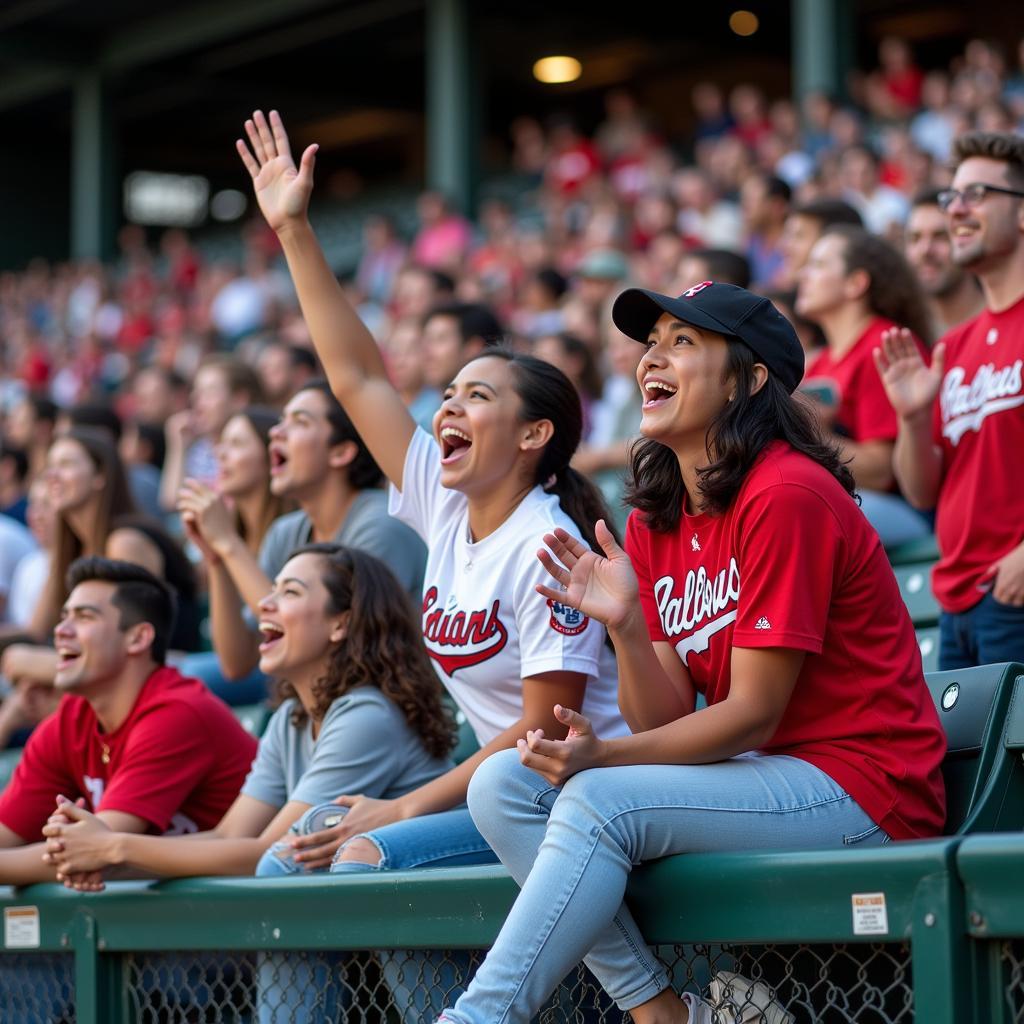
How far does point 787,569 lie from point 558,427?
103 cm

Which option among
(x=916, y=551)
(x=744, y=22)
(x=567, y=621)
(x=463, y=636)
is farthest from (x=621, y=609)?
(x=744, y=22)

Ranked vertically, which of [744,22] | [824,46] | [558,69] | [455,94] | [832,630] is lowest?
[832,630]

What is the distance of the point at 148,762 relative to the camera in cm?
387

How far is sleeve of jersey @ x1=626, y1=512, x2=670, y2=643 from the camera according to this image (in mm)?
2885

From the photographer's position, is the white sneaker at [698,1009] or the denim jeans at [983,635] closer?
the white sneaker at [698,1009]

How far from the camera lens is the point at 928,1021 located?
2.15 meters

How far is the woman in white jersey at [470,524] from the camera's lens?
123 inches

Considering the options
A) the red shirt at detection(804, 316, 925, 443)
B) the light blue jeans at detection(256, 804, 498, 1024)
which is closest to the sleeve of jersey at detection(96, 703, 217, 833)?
the light blue jeans at detection(256, 804, 498, 1024)

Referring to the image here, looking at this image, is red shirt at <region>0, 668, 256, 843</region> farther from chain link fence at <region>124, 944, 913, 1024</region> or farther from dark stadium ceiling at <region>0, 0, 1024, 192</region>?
dark stadium ceiling at <region>0, 0, 1024, 192</region>

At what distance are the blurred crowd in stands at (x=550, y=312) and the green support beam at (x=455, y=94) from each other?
2.79 ft

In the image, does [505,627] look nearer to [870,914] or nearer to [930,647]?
[870,914]

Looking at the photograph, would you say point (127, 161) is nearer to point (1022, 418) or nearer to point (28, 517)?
point (28, 517)

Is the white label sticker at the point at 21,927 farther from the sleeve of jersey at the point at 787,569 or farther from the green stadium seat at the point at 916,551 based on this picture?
the green stadium seat at the point at 916,551

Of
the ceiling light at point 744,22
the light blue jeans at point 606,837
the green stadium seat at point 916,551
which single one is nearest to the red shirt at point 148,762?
the light blue jeans at point 606,837
